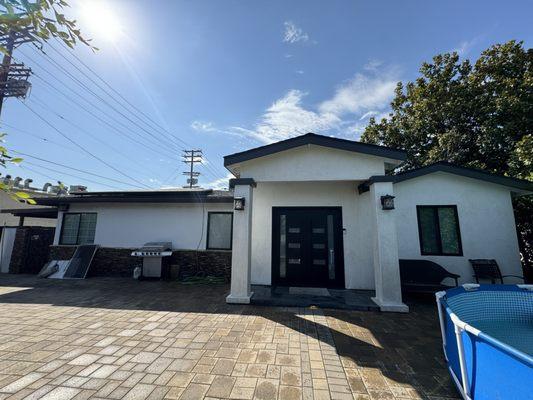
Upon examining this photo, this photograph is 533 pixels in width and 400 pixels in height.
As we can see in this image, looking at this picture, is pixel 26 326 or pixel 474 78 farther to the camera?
pixel 474 78

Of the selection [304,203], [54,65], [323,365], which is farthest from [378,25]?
[54,65]

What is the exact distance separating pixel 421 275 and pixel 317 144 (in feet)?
14.2

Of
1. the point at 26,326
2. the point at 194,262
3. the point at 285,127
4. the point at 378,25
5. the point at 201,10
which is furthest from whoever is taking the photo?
the point at 285,127

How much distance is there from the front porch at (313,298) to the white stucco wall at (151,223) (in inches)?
132

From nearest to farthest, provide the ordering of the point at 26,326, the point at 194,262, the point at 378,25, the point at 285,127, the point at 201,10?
the point at 26,326 < the point at 201,10 < the point at 378,25 < the point at 194,262 < the point at 285,127

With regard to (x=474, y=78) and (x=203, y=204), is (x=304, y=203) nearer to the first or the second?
(x=203, y=204)

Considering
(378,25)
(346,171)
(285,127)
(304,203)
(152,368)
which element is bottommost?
(152,368)

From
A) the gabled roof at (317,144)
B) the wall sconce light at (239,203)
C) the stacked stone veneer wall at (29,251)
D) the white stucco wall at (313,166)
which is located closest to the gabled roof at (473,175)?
the gabled roof at (317,144)

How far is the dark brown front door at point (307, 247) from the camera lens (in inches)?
267

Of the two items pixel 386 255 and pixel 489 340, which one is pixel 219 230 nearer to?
pixel 386 255

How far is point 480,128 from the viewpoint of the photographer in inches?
427

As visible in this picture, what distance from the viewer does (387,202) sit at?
5234mm

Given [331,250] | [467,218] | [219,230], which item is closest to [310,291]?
[331,250]

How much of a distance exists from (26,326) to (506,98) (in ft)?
54.3
